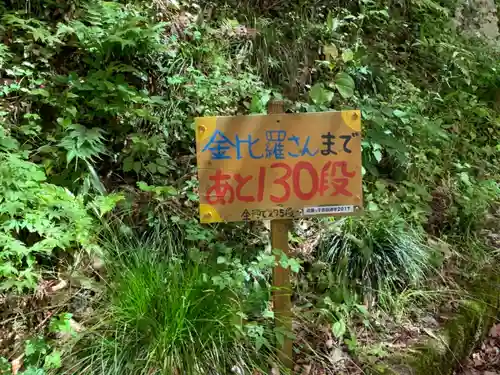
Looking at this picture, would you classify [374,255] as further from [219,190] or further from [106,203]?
[106,203]

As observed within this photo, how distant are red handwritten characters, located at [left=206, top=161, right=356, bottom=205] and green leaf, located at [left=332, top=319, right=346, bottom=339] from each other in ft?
2.94

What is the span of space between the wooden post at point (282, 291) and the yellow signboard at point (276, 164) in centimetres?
12

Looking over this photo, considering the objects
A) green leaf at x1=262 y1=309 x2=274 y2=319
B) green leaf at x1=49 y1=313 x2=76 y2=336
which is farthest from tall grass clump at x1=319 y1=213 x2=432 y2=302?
green leaf at x1=49 y1=313 x2=76 y2=336

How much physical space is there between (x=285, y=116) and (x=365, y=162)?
181cm

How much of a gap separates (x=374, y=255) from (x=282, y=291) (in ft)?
3.37

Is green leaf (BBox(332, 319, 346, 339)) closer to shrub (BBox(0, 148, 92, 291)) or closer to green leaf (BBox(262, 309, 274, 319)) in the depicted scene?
green leaf (BBox(262, 309, 274, 319))

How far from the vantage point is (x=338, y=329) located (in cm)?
287

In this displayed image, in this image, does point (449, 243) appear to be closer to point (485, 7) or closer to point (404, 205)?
point (404, 205)

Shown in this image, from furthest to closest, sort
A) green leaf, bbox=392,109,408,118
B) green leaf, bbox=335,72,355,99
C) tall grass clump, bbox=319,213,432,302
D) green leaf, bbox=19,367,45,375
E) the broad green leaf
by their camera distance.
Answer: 1. the broad green leaf
2. green leaf, bbox=392,109,408,118
3. green leaf, bbox=335,72,355,99
4. tall grass clump, bbox=319,213,432,302
5. green leaf, bbox=19,367,45,375

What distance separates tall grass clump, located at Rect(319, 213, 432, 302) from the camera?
330cm

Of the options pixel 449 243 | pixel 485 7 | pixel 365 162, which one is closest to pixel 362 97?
pixel 365 162

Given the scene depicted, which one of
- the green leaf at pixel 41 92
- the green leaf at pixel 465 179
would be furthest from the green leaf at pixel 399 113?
the green leaf at pixel 41 92

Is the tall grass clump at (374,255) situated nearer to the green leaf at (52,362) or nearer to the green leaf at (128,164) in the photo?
the green leaf at (128,164)

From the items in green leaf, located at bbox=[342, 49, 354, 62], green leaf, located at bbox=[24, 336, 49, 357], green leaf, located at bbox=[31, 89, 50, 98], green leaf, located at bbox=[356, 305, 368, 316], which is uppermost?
green leaf, located at bbox=[342, 49, 354, 62]
